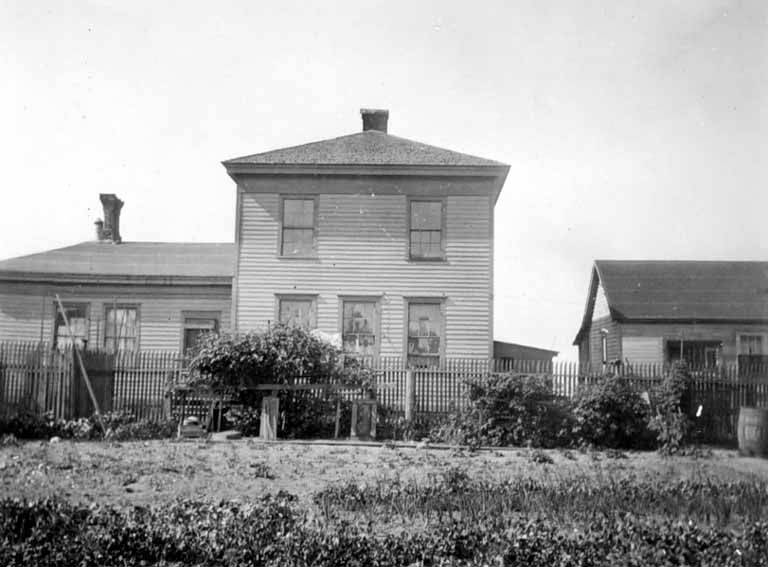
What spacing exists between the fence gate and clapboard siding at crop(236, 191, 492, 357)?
469 cm

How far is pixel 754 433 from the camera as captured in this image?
15.6 m

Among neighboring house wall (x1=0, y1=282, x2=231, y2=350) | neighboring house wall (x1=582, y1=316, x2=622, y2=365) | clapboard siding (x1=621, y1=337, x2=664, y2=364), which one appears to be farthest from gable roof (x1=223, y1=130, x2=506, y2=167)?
neighboring house wall (x1=582, y1=316, x2=622, y2=365)

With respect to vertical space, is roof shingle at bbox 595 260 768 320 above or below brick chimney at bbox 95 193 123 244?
below

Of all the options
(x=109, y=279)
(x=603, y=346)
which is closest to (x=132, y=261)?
(x=109, y=279)

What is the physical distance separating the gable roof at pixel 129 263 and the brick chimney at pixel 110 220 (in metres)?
1.05

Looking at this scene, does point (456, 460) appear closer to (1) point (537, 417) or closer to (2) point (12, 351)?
(1) point (537, 417)

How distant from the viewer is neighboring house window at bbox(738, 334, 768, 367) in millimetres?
24531

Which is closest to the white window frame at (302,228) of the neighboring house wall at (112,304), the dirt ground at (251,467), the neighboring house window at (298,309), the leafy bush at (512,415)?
the neighboring house window at (298,309)

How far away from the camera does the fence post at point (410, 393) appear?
1772cm

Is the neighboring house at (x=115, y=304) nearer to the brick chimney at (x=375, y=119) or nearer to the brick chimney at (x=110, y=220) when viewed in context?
the brick chimney at (x=110, y=220)

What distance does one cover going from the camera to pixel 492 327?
2178cm

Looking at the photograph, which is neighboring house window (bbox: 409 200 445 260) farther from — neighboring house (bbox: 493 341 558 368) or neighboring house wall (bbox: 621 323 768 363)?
neighboring house wall (bbox: 621 323 768 363)

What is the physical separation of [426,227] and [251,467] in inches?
441

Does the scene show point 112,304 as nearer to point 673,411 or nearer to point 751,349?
point 673,411
